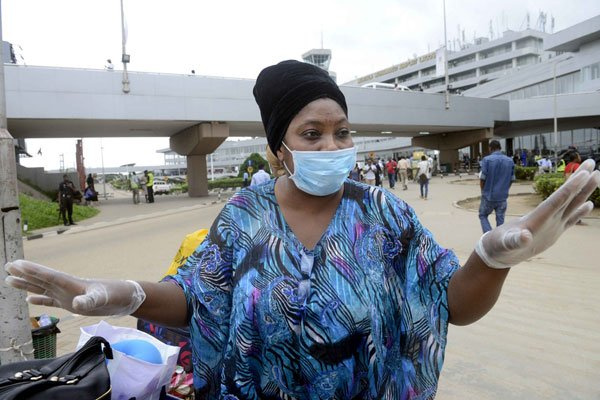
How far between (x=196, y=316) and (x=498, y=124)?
123 feet

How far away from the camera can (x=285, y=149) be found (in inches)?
65.7

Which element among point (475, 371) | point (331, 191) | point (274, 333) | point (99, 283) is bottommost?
point (475, 371)

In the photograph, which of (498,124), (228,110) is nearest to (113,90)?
(228,110)

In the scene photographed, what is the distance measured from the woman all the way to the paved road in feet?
5.37

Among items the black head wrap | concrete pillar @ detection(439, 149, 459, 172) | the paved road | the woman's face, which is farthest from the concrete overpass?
the woman's face

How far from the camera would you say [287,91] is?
1.56 metres

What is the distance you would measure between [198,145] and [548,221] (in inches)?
859

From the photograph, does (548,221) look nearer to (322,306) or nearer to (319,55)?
(322,306)

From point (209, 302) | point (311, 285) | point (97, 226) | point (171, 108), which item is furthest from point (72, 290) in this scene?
point (171, 108)

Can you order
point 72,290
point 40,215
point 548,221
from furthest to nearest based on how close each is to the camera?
point 40,215 → point 72,290 → point 548,221

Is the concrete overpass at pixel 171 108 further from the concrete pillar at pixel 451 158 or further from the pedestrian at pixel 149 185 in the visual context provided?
the concrete pillar at pixel 451 158

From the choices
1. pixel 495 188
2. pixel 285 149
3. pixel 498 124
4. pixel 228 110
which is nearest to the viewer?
pixel 285 149

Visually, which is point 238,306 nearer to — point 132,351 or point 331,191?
point 331,191

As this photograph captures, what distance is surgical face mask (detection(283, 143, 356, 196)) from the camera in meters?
A: 1.58
